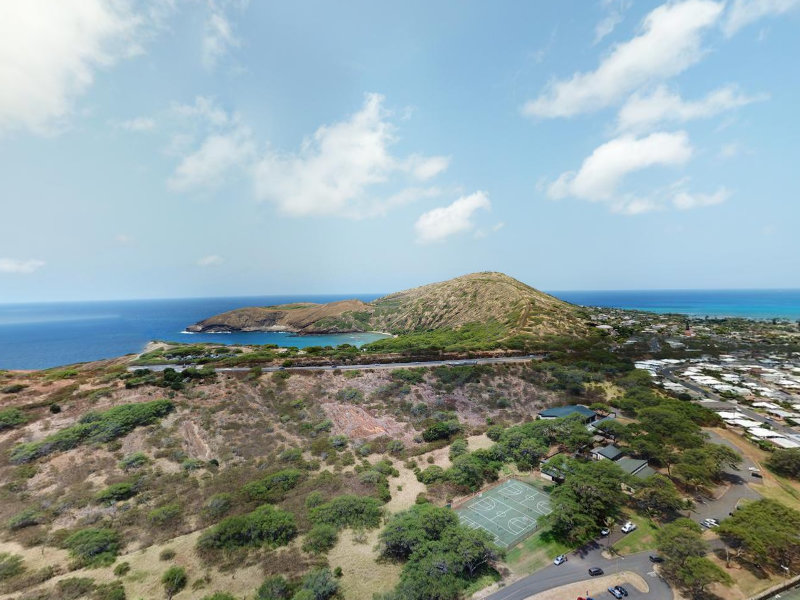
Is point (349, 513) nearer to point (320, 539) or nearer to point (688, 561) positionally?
point (320, 539)

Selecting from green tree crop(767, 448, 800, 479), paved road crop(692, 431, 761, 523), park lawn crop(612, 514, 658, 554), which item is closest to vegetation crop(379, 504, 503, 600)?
park lawn crop(612, 514, 658, 554)

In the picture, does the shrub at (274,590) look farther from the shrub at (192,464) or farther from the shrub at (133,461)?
the shrub at (133,461)

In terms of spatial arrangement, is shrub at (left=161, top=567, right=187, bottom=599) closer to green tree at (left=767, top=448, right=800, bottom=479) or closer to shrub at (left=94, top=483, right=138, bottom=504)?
shrub at (left=94, top=483, right=138, bottom=504)

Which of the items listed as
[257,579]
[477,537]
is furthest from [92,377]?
[477,537]

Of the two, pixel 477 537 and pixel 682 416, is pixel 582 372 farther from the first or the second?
pixel 477 537

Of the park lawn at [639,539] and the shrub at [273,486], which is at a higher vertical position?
the shrub at [273,486]

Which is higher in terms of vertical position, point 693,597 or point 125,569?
point 125,569

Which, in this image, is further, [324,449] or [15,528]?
[324,449]

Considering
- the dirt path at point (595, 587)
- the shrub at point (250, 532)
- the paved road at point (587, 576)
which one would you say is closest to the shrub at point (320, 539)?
the shrub at point (250, 532)
